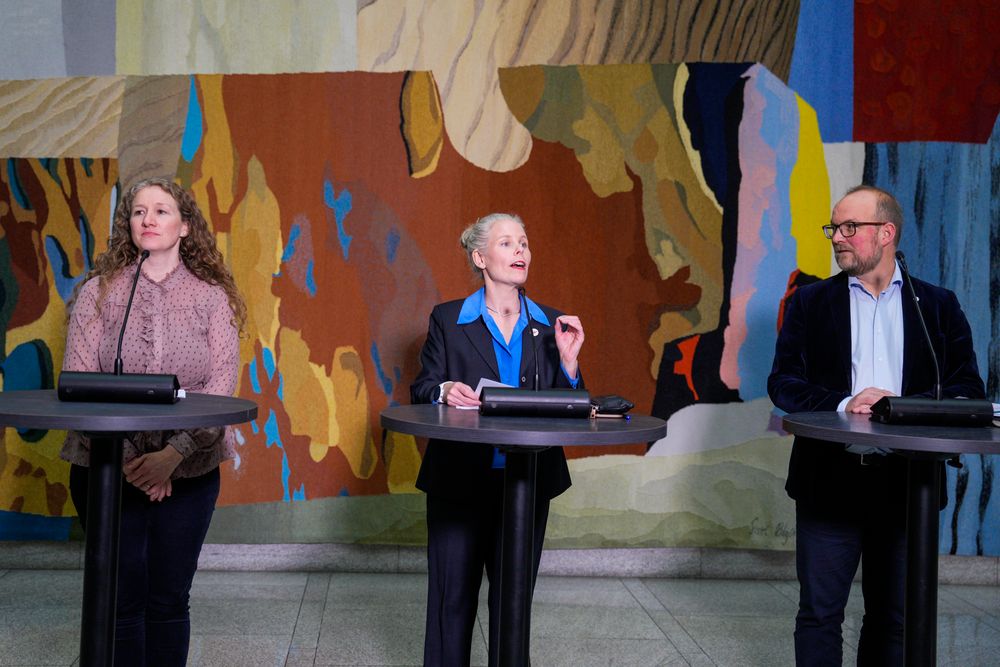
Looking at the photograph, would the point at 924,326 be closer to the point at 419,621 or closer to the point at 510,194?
the point at 419,621

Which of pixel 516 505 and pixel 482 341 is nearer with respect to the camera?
pixel 516 505

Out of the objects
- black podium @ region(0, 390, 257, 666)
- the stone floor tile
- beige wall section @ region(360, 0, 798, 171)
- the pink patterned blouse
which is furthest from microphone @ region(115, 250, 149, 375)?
beige wall section @ region(360, 0, 798, 171)

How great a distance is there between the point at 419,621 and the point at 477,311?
148 cm

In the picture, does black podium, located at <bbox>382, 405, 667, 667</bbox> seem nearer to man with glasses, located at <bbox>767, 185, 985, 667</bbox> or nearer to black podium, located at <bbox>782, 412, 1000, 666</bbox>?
black podium, located at <bbox>782, 412, 1000, 666</bbox>

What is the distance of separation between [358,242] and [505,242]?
1.64 metres

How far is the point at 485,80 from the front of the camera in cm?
425

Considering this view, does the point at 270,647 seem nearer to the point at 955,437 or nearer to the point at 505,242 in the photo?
the point at 505,242

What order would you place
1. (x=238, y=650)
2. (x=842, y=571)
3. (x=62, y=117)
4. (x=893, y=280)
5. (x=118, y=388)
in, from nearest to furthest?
(x=118, y=388) < (x=842, y=571) < (x=893, y=280) < (x=238, y=650) < (x=62, y=117)

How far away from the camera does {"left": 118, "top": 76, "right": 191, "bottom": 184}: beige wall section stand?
13.7 feet

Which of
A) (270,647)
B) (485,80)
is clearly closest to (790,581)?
(270,647)

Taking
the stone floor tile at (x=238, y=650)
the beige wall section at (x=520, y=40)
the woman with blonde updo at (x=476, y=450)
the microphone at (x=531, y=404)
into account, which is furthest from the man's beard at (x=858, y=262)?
the stone floor tile at (x=238, y=650)

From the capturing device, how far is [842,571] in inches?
99.3

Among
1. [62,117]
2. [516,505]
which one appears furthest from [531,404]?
[62,117]

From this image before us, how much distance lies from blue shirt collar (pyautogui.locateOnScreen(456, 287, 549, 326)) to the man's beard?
0.82m
